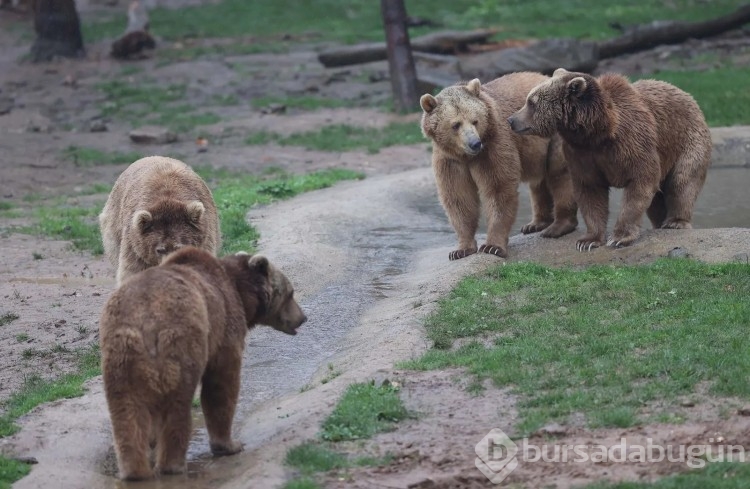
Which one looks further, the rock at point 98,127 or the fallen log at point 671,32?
the fallen log at point 671,32

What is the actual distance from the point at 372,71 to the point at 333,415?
17611mm

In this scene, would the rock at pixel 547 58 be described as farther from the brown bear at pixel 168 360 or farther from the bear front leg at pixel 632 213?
the brown bear at pixel 168 360

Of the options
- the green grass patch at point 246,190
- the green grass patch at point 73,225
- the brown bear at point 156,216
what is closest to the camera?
the brown bear at point 156,216

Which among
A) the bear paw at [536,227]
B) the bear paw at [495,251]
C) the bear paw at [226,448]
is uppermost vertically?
the bear paw at [226,448]

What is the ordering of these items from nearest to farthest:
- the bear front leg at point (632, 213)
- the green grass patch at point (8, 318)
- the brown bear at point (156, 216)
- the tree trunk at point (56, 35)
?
the brown bear at point (156, 216)
the green grass patch at point (8, 318)
the bear front leg at point (632, 213)
the tree trunk at point (56, 35)

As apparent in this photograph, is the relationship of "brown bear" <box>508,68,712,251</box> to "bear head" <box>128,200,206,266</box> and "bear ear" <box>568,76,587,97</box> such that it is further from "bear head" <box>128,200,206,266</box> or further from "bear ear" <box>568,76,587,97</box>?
"bear head" <box>128,200,206,266</box>

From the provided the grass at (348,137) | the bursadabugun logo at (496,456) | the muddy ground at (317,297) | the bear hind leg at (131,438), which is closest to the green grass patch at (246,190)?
the muddy ground at (317,297)

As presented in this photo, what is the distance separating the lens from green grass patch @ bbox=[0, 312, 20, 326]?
948 cm

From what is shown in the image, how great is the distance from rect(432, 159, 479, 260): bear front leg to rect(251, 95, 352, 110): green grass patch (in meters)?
10.2

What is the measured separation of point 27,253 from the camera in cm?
1192

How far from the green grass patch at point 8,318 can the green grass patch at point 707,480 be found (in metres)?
5.84

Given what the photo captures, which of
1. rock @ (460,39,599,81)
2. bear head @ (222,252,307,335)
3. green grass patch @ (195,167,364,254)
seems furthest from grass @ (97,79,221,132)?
bear head @ (222,252,307,335)

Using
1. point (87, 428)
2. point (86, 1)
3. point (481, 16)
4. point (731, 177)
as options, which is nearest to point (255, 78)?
point (481, 16)

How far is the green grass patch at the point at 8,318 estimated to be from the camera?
948cm
